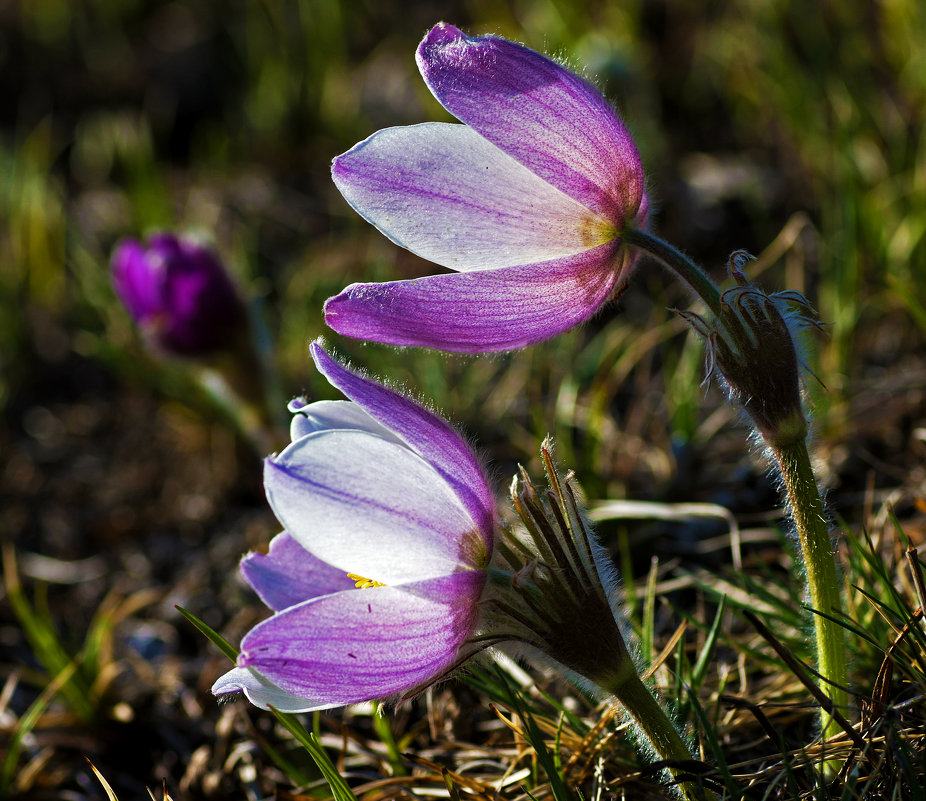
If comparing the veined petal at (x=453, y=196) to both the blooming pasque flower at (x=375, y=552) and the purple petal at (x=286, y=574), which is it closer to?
the blooming pasque flower at (x=375, y=552)

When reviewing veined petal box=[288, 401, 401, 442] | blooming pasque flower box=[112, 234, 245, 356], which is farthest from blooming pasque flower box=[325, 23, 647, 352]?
blooming pasque flower box=[112, 234, 245, 356]

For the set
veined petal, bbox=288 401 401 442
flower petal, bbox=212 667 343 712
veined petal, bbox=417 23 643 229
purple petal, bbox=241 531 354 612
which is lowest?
flower petal, bbox=212 667 343 712

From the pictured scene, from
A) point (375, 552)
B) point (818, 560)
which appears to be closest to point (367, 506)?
point (375, 552)

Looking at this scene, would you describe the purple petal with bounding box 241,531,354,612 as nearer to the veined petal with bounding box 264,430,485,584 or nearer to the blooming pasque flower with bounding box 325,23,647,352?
the veined petal with bounding box 264,430,485,584

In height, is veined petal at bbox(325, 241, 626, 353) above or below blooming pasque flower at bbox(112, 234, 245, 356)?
above

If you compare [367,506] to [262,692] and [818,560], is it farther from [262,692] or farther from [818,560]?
[818,560]
